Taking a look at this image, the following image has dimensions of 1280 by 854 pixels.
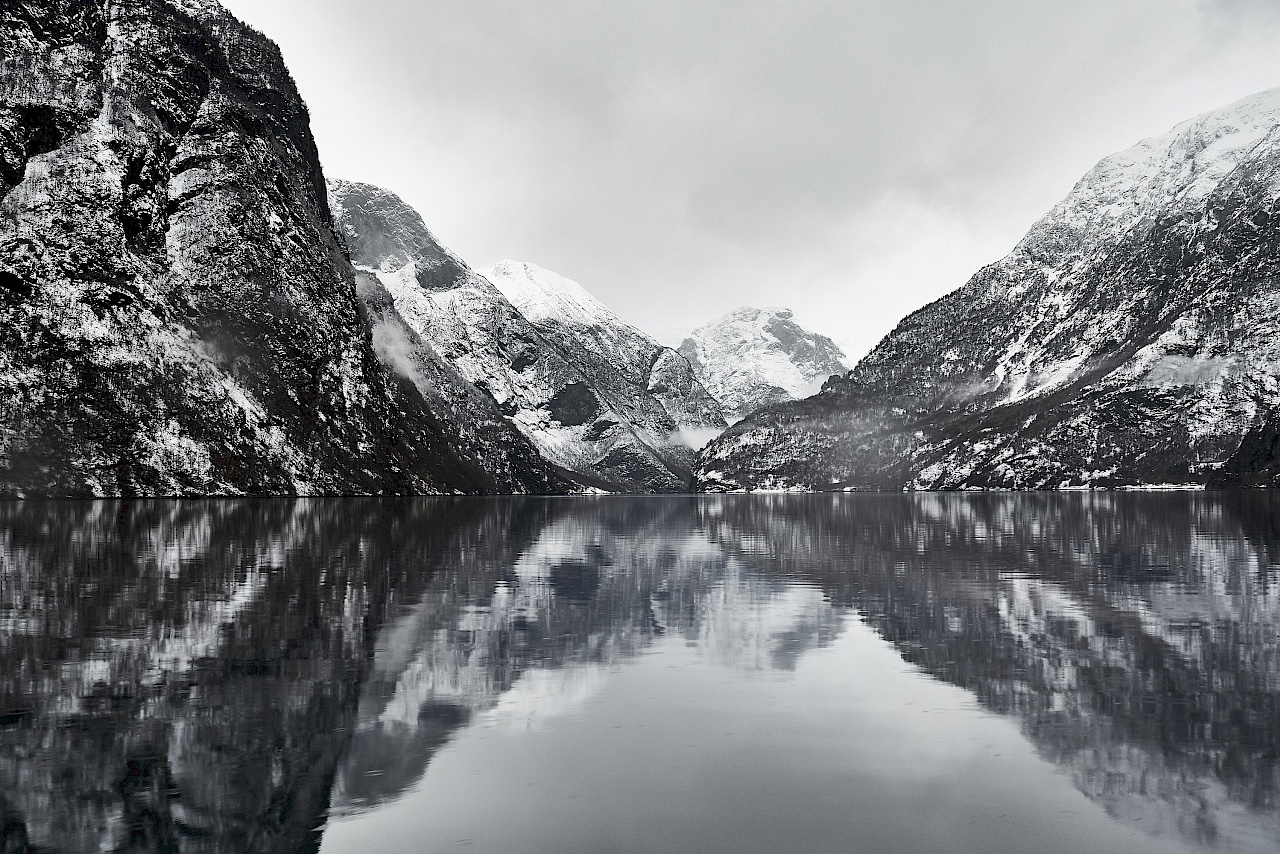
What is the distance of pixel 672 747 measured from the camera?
2225 centimetres

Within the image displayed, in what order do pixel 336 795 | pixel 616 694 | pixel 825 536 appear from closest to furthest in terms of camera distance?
pixel 336 795 → pixel 616 694 → pixel 825 536

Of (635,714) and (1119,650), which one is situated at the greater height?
(1119,650)

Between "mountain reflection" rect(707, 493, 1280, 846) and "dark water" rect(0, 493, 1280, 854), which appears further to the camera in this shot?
"mountain reflection" rect(707, 493, 1280, 846)

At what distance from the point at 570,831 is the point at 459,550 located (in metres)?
62.6

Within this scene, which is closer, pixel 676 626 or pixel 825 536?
pixel 676 626

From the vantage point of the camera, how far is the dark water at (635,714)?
17.2 meters

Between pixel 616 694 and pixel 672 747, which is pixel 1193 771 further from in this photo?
pixel 616 694

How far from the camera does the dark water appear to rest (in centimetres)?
1723

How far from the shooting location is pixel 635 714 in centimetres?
2542

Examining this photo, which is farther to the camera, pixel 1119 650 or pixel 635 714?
pixel 1119 650

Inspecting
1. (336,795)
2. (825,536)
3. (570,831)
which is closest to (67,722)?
(336,795)

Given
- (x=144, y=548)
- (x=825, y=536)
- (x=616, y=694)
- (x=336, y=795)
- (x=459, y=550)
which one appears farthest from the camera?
(x=825, y=536)

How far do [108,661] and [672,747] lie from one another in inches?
720

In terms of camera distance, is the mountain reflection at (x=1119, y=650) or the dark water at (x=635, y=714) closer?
the dark water at (x=635, y=714)
